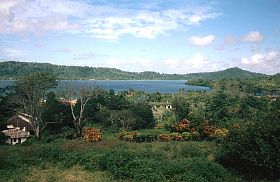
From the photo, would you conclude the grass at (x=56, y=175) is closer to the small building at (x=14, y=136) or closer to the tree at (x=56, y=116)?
the small building at (x=14, y=136)

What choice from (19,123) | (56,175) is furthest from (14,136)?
(56,175)

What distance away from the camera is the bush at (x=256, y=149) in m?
15.8

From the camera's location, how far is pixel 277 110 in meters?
18.6

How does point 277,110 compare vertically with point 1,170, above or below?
above

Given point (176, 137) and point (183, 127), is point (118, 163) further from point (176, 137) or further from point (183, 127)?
point (183, 127)

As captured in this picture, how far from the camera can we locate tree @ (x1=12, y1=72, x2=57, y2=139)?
32.4 metres

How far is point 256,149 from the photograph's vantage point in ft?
53.6

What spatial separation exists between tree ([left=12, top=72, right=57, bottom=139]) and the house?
2.26 metres

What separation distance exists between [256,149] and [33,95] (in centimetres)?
2354

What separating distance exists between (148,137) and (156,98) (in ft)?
204

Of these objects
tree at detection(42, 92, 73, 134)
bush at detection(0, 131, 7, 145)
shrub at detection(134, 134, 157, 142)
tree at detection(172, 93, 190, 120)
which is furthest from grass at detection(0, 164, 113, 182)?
tree at detection(172, 93, 190, 120)

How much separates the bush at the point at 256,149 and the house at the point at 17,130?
2430 cm

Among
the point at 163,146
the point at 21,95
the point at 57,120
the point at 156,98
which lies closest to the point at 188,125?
the point at 163,146

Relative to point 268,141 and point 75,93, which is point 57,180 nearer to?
point 268,141
